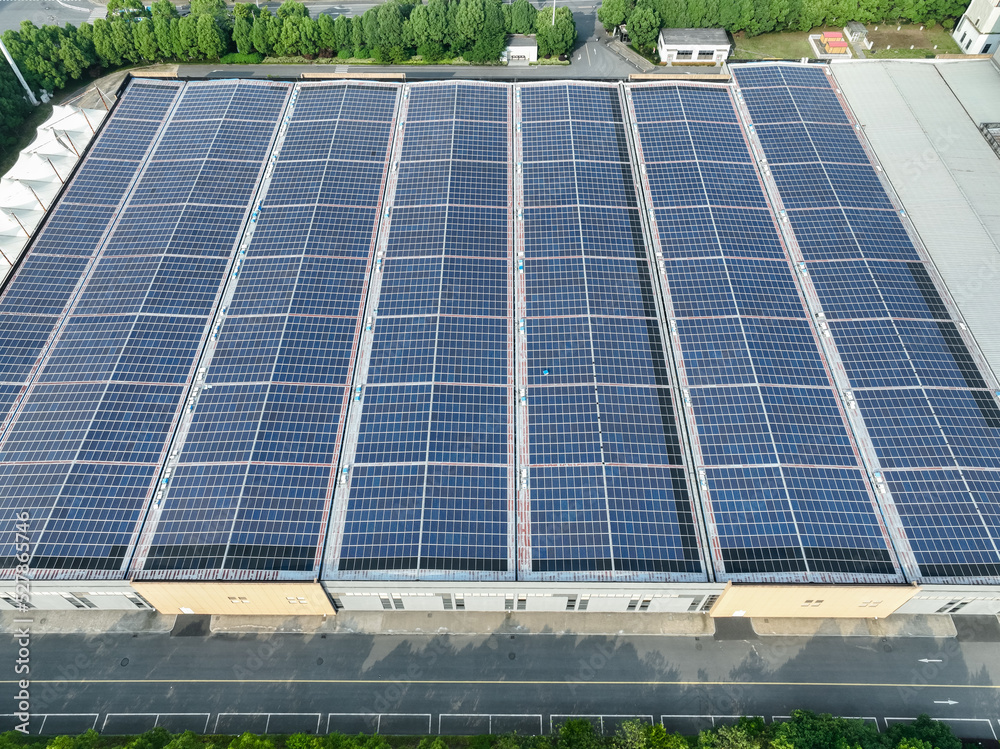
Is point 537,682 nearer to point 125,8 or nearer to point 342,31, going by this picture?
point 342,31

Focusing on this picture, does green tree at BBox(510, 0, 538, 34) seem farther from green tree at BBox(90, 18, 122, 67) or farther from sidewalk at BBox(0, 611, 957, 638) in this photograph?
sidewalk at BBox(0, 611, 957, 638)

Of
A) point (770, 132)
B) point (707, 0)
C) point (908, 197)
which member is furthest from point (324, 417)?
point (707, 0)

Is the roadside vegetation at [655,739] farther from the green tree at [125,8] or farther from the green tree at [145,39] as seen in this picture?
the green tree at [125,8]

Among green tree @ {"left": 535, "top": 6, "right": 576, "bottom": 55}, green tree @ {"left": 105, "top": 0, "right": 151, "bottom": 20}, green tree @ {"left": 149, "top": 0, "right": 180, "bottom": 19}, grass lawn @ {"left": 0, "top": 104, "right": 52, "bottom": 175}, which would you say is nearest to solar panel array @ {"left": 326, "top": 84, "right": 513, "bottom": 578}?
green tree @ {"left": 535, "top": 6, "right": 576, "bottom": 55}

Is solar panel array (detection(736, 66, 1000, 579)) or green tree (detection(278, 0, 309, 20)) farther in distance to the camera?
green tree (detection(278, 0, 309, 20))

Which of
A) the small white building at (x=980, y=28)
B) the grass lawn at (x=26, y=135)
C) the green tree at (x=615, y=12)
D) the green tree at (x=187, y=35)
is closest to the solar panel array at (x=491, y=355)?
Answer: the grass lawn at (x=26, y=135)

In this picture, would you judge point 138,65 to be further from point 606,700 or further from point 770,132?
point 606,700
